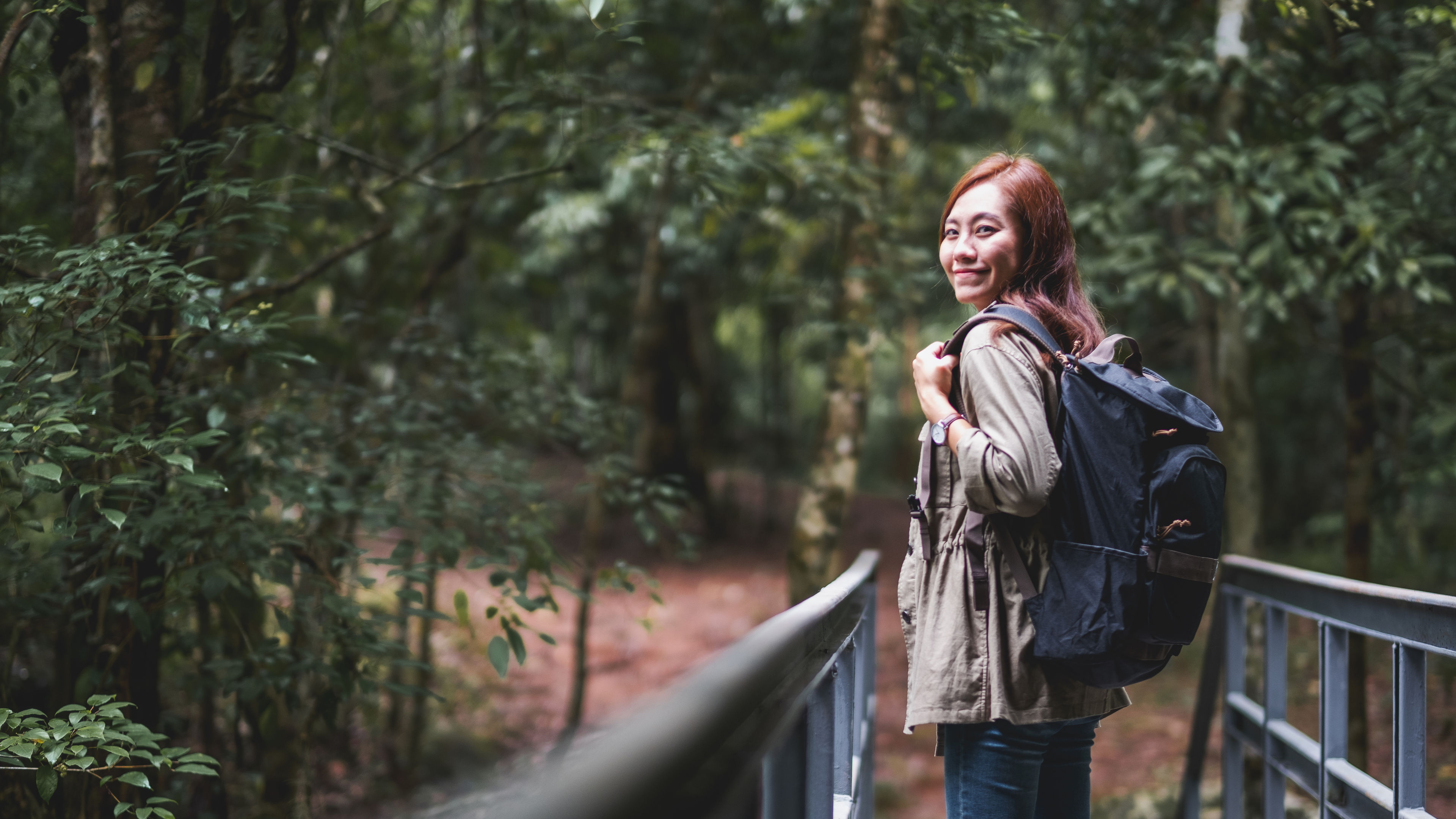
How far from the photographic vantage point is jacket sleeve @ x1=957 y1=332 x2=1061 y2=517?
56.1 inches

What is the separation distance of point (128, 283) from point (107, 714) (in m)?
0.97

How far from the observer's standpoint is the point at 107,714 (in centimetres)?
194

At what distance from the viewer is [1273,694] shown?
280cm

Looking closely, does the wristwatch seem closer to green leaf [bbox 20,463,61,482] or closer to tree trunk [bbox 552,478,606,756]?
green leaf [bbox 20,463,61,482]

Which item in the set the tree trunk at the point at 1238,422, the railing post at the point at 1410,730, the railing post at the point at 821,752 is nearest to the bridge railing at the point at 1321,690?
the railing post at the point at 1410,730

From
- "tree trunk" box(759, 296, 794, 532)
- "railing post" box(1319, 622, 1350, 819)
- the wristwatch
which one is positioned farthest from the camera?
"tree trunk" box(759, 296, 794, 532)

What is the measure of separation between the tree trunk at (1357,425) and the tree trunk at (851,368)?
7.63 feet

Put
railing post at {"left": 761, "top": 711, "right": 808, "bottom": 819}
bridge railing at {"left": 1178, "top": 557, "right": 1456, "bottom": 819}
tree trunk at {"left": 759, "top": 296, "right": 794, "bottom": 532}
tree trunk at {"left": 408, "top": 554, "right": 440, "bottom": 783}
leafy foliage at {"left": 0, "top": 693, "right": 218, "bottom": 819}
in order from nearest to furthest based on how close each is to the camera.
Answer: railing post at {"left": 761, "top": 711, "right": 808, "bottom": 819} < leafy foliage at {"left": 0, "top": 693, "right": 218, "bottom": 819} < bridge railing at {"left": 1178, "top": 557, "right": 1456, "bottom": 819} < tree trunk at {"left": 408, "top": 554, "right": 440, "bottom": 783} < tree trunk at {"left": 759, "top": 296, "right": 794, "bottom": 532}

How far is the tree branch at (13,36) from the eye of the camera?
237 centimetres

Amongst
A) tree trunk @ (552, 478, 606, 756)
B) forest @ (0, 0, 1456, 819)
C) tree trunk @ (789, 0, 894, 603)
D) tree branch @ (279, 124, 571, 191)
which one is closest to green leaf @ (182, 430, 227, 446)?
forest @ (0, 0, 1456, 819)

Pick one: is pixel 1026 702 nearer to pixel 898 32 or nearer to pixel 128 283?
pixel 128 283

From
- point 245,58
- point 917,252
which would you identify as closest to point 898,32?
point 917,252

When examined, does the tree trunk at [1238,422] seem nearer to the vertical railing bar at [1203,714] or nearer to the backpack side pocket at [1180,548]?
the vertical railing bar at [1203,714]

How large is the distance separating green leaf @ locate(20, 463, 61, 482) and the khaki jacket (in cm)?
168
